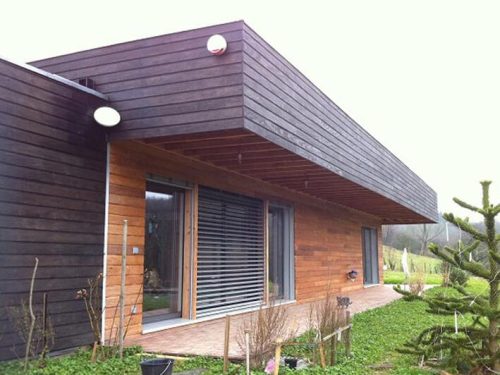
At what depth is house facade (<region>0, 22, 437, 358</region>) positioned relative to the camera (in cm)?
517

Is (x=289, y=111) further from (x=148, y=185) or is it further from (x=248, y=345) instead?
(x=248, y=345)

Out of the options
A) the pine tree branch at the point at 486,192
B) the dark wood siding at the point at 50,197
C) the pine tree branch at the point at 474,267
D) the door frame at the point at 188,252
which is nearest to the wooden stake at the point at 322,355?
the pine tree branch at the point at 474,267

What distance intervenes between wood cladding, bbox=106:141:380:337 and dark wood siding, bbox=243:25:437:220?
1.64 metres

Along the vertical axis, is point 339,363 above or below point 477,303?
below

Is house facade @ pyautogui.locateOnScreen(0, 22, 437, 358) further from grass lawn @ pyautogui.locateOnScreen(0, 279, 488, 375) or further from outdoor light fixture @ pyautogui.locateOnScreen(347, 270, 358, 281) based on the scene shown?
outdoor light fixture @ pyautogui.locateOnScreen(347, 270, 358, 281)

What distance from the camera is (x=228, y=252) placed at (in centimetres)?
859

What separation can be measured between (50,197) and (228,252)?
385 centimetres

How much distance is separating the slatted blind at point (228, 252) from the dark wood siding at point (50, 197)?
229cm

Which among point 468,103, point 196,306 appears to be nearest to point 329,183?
point 196,306

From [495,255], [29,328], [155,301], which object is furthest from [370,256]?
[29,328]

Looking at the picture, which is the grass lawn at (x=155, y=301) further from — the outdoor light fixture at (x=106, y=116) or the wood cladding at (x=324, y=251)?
the wood cladding at (x=324, y=251)

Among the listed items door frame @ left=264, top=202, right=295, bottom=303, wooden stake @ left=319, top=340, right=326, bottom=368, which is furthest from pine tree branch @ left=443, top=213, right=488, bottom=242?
door frame @ left=264, top=202, right=295, bottom=303

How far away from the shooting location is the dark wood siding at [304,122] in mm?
5633

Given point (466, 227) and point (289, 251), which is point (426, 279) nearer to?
point (289, 251)
